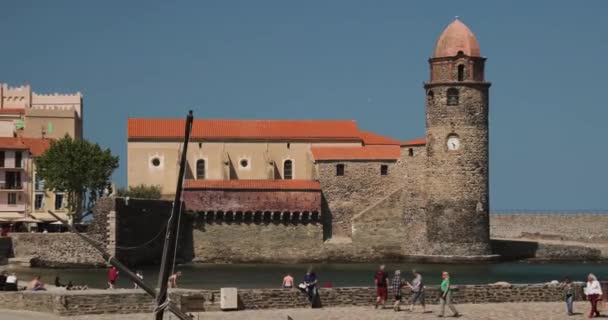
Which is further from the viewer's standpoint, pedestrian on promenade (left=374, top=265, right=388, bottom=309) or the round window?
the round window

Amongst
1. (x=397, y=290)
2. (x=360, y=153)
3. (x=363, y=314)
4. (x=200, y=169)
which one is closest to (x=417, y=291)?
(x=397, y=290)

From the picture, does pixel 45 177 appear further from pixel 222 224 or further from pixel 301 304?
pixel 301 304

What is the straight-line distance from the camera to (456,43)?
70750 millimetres

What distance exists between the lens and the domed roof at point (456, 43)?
232 feet

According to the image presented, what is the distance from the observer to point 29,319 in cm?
3142

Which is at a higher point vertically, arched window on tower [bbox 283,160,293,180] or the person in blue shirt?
arched window on tower [bbox 283,160,293,180]

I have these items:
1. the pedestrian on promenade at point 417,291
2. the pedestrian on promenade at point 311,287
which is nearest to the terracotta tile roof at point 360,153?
the pedestrian on promenade at point 417,291

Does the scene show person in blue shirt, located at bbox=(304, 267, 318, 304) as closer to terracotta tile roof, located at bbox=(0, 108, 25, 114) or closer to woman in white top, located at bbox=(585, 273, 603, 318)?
woman in white top, located at bbox=(585, 273, 603, 318)

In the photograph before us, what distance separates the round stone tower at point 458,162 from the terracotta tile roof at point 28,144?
23.7 m

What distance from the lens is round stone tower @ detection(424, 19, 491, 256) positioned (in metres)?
69.5

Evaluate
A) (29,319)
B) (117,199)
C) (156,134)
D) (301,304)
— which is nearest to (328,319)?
(301,304)

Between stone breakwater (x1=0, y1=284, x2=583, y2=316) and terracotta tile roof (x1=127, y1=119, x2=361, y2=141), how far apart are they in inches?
1689

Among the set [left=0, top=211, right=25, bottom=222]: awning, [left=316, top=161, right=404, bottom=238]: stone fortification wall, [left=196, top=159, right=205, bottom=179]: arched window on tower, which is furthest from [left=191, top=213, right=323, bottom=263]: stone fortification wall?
[left=0, top=211, right=25, bottom=222]: awning

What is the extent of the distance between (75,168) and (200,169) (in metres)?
Answer: 8.86
